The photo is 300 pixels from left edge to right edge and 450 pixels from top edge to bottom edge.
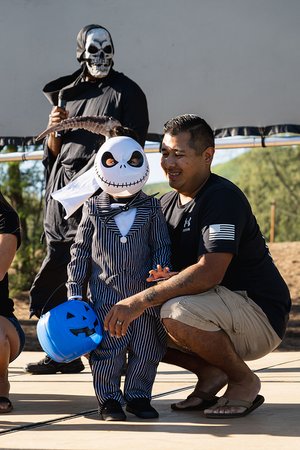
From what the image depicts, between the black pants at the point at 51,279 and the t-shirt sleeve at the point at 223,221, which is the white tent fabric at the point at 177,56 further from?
the t-shirt sleeve at the point at 223,221

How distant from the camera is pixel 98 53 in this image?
5703mm

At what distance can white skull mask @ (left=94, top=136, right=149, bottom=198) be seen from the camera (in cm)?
432

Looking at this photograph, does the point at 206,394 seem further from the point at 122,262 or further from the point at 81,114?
the point at 81,114

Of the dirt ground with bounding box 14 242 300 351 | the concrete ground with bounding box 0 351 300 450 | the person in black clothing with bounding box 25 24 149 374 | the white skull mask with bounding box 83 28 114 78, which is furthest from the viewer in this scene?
the dirt ground with bounding box 14 242 300 351

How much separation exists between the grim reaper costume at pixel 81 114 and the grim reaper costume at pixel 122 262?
120 centimetres

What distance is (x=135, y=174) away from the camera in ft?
14.2

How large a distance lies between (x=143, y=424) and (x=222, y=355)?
0.43m

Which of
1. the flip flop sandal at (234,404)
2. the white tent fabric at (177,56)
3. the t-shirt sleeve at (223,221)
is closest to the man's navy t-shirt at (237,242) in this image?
the t-shirt sleeve at (223,221)

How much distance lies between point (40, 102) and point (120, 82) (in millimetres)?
2388

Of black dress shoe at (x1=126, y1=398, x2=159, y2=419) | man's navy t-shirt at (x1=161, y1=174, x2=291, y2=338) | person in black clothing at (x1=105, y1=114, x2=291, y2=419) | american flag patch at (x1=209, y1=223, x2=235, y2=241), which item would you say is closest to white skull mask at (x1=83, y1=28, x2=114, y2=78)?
person in black clothing at (x1=105, y1=114, x2=291, y2=419)

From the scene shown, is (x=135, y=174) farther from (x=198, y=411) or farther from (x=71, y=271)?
(x=198, y=411)

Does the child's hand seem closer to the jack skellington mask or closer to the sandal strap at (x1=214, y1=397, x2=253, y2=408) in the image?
the sandal strap at (x1=214, y1=397, x2=253, y2=408)

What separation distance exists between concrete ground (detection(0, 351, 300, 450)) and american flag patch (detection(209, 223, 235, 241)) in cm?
72

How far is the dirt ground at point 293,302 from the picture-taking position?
28.1ft
